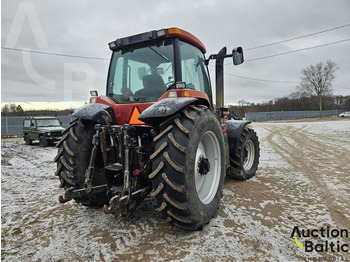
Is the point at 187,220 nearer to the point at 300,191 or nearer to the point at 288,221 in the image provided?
the point at 288,221

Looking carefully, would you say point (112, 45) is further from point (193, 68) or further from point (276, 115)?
point (276, 115)

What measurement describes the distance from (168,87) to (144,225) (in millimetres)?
1822

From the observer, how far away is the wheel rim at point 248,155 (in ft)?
17.3

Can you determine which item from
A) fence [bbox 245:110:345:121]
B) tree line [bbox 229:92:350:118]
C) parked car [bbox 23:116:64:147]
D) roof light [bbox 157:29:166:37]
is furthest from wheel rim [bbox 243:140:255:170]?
tree line [bbox 229:92:350:118]

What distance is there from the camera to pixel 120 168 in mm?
2812

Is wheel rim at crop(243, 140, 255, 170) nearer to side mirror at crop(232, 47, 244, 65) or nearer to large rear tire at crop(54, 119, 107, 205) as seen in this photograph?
side mirror at crop(232, 47, 244, 65)

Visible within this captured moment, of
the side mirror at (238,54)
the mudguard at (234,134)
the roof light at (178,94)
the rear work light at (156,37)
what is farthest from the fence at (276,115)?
the roof light at (178,94)

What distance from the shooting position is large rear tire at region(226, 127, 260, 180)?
4.75 meters

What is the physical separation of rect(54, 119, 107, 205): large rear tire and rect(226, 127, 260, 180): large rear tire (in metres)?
2.67

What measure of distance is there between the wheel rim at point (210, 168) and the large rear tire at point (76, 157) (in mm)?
1392

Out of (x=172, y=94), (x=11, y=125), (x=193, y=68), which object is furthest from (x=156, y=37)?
(x=11, y=125)

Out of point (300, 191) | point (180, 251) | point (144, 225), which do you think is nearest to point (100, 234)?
point (144, 225)

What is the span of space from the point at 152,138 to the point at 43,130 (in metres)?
12.6

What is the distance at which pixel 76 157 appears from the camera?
310cm
